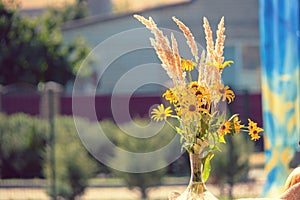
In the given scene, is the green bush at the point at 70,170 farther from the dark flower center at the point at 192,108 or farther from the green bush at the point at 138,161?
the dark flower center at the point at 192,108

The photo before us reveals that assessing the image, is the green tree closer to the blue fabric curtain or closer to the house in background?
the house in background

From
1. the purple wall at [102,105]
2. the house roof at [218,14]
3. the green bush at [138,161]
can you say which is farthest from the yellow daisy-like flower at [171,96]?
the house roof at [218,14]

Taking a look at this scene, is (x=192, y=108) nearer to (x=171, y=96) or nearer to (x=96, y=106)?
(x=171, y=96)

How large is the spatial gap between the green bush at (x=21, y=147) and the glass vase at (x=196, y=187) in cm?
1288

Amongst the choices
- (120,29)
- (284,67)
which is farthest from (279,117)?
(120,29)

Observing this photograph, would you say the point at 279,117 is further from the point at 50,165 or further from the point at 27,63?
the point at 27,63

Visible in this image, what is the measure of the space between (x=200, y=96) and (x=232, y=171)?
970cm

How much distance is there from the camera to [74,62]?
30188 millimetres

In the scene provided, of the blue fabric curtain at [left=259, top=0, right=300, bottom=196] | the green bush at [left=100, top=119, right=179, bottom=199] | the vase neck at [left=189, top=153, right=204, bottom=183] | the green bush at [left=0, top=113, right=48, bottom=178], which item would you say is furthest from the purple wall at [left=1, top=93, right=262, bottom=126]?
the vase neck at [left=189, top=153, right=204, bottom=183]

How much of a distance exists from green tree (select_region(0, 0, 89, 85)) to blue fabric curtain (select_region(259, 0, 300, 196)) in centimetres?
1990

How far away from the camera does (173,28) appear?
29016 millimetres

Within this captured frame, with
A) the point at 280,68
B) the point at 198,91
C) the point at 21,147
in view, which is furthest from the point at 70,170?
the point at 198,91

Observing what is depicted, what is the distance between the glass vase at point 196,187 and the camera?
14.3 feet

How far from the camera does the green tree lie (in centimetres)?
2934
